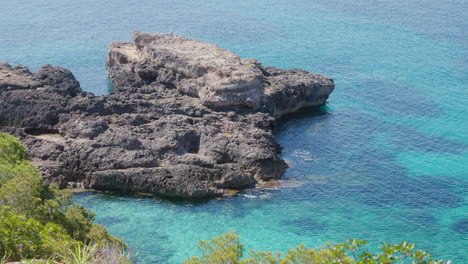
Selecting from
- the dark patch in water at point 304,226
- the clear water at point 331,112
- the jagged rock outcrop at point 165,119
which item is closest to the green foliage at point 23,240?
the clear water at point 331,112

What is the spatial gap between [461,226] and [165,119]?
28840 millimetres

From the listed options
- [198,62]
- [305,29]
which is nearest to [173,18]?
[305,29]

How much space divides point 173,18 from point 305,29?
24999 mm

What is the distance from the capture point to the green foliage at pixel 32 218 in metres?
28.7

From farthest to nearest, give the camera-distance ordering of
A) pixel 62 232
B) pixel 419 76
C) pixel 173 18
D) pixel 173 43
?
pixel 173 18, pixel 419 76, pixel 173 43, pixel 62 232

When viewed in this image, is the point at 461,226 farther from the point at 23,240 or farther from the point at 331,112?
the point at 23,240

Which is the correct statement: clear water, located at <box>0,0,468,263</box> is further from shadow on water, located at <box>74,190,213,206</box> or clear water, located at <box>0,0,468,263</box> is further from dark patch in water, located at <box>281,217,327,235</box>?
shadow on water, located at <box>74,190,213,206</box>

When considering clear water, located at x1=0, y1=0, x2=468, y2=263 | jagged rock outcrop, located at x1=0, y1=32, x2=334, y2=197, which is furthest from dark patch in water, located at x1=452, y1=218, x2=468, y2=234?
jagged rock outcrop, located at x1=0, y1=32, x2=334, y2=197

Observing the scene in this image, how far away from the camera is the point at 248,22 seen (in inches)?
4424

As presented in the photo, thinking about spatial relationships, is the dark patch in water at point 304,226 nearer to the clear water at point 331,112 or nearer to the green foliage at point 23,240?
the clear water at point 331,112

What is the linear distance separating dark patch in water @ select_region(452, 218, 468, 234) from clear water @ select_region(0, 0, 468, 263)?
0.15 meters

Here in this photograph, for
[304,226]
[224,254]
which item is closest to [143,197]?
[304,226]

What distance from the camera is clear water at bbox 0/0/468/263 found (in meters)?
49.8

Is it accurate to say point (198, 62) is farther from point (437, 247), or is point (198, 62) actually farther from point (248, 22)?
point (248, 22)
